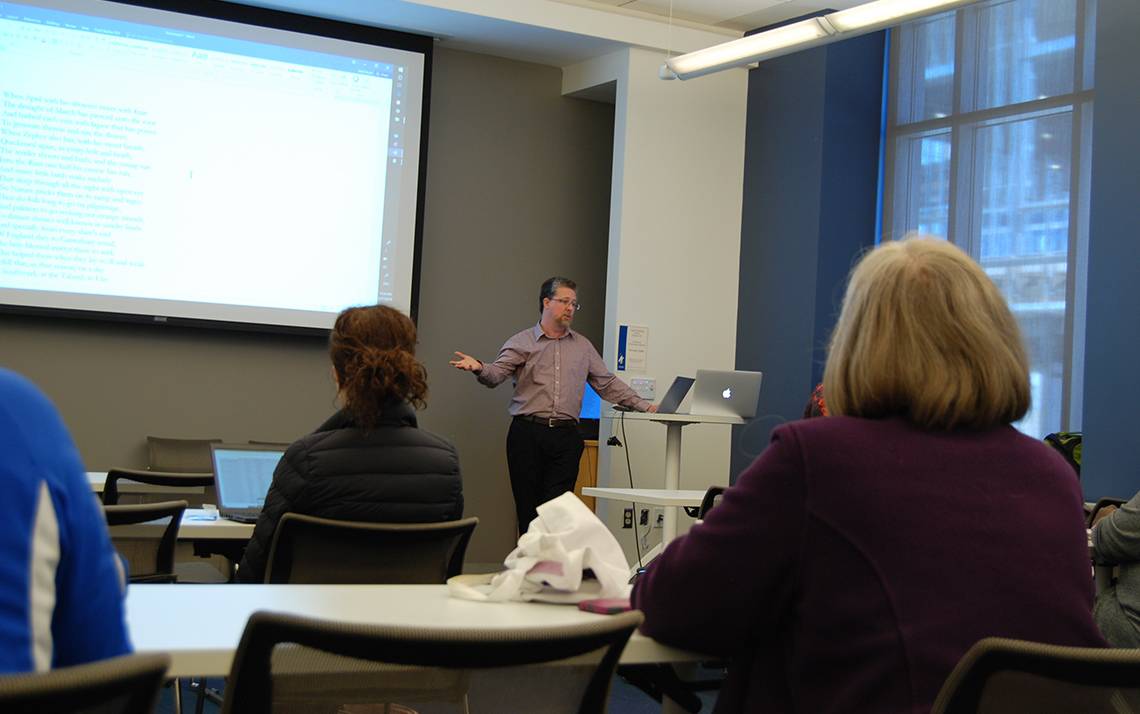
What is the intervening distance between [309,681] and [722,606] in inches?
19.5

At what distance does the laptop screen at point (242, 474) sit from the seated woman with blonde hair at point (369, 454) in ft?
2.63

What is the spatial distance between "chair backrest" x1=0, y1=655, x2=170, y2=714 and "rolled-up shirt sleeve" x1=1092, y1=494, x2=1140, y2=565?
3.02 meters

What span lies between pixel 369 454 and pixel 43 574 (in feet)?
5.45

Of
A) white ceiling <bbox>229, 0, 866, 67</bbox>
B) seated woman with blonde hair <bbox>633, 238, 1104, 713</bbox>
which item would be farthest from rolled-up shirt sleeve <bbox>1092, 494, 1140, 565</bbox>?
white ceiling <bbox>229, 0, 866, 67</bbox>

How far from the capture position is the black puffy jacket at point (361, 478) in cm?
269

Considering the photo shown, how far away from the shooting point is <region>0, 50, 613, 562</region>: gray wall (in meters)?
6.70

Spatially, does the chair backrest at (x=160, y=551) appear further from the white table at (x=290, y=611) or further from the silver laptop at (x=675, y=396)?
the silver laptop at (x=675, y=396)

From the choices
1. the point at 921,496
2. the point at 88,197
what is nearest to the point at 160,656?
the point at 921,496

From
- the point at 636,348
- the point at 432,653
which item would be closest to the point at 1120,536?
the point at 432,653

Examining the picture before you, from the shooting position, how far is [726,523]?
144 cm

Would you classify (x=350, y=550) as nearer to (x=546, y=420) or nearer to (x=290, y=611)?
(x=290, y=611)

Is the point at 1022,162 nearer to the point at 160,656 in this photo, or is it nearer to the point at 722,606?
the point at 722,606

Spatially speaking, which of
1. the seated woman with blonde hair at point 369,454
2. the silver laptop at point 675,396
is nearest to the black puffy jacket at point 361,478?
the seated woman with blonde hair at point 369,454

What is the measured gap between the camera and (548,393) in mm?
6789
